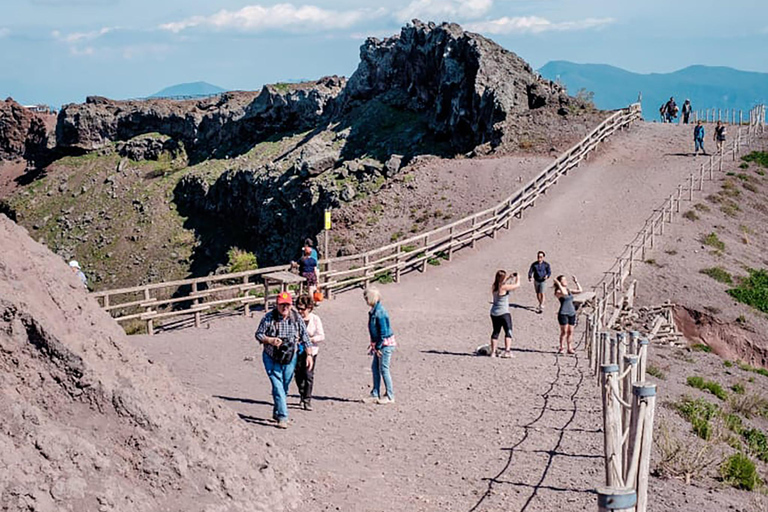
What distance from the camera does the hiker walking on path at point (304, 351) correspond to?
10.8 meters

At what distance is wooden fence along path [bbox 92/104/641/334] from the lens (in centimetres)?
1786

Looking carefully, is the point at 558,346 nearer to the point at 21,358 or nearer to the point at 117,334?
the point at 117,334

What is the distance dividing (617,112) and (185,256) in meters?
25.1

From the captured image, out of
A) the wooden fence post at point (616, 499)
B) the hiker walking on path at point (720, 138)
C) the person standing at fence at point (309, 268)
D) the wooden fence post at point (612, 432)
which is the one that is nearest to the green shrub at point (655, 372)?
the person standing at fence at point (309, 268)

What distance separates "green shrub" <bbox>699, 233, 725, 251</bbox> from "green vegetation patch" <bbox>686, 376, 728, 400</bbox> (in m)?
10.3

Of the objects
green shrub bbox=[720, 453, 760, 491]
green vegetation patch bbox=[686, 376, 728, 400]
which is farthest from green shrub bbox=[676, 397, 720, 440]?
green shrub bbox=[720, 453, 760, 491]

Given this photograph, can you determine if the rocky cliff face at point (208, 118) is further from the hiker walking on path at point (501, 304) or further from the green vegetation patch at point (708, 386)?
the green vegetation patch at point (708, 386)

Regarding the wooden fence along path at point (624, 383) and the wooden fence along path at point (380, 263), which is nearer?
the wooden fence along path at point (624, 383)

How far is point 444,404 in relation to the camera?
12070mm

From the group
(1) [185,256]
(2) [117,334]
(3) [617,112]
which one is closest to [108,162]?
(1) [185,256]

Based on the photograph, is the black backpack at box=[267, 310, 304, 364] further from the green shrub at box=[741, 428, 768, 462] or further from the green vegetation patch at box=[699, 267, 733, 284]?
the green vegetation patch at box=[699, 267, 733, 284]

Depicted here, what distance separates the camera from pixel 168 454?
22.8ft

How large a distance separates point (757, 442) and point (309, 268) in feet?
31.7

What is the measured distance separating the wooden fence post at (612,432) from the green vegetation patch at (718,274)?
56.9ft
